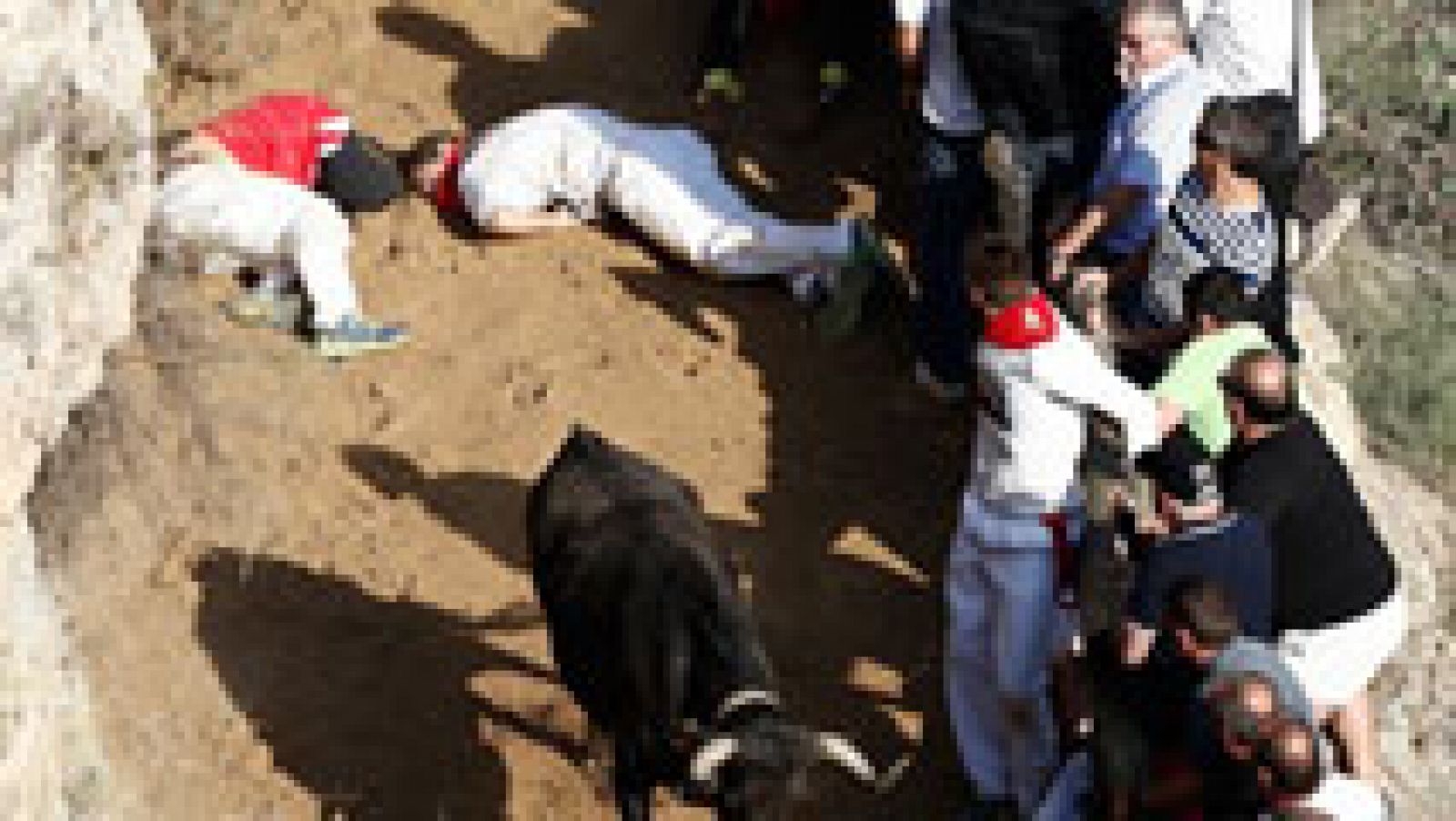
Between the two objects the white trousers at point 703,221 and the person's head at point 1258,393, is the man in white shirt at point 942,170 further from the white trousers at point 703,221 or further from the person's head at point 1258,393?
the person's head at point 1258,393

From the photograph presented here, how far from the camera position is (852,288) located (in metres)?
10.9

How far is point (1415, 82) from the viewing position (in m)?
14.6

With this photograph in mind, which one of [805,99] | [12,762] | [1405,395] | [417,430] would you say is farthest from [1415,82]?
[12,762]

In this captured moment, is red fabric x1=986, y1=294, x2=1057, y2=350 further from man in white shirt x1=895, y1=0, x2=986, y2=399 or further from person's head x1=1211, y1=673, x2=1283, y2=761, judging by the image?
man in white shirt x1=895, y1=0, x2=986, y2=399

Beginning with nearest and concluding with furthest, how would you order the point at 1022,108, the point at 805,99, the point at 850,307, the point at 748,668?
the point at 748,668
the point at 1022,108
the point at 850,307
the point at 805,99

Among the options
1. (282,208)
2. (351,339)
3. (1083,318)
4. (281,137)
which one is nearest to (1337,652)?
(1083,318)

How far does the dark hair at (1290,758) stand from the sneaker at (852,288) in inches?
162

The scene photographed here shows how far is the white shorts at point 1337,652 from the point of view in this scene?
8211 millimetres

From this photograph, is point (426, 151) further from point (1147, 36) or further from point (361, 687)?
point (1147, 36)

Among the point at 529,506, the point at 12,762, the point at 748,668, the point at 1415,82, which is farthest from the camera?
the point at 1415,82

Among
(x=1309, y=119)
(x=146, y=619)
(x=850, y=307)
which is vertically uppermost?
(x=1309, y=119)

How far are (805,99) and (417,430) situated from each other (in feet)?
9.51

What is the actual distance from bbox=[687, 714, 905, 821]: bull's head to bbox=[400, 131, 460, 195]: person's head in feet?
13.5

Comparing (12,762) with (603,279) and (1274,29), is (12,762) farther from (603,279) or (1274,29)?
(1274,29)
